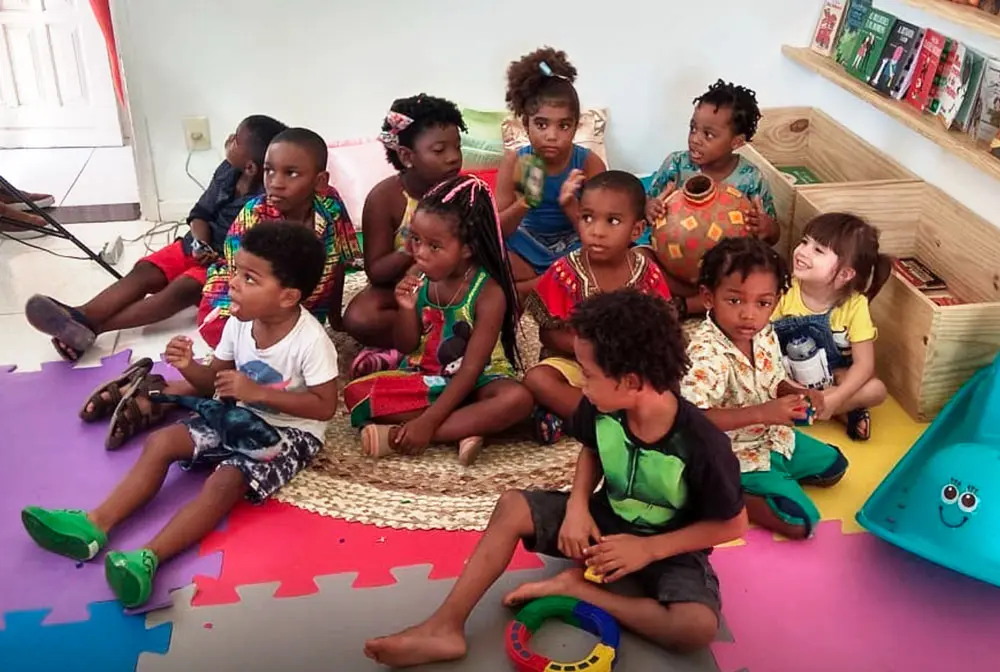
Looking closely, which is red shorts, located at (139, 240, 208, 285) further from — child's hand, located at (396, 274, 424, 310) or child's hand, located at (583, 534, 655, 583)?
child's hand, located at (583, 534, 655, 583)

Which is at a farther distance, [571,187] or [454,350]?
[571,187]

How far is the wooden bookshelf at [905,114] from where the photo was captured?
7.32 feet

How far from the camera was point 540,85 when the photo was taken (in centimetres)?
241

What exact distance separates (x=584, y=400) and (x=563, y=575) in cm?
29

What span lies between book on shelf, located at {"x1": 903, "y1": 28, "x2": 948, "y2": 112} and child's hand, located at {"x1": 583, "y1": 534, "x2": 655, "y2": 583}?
164 centimetres

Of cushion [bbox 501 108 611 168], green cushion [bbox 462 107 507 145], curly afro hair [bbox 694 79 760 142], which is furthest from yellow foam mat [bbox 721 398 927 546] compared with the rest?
green cushion [bbox 462 107 507 145]

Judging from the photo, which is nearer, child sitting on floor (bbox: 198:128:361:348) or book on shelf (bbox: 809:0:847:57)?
child sitting on floor (bbox: 198:128:361:348)

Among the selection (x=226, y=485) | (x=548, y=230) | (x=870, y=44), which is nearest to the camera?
(x=226, y=485)

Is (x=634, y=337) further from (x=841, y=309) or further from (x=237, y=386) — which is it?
(x=841, y=309)

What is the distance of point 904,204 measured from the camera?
8.46ft

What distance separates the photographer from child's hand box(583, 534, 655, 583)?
1.46 metres

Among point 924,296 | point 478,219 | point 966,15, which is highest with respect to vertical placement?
point 966,15

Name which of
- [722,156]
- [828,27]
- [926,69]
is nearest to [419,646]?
[722,156]

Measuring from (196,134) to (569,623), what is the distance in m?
Result: 2.13
